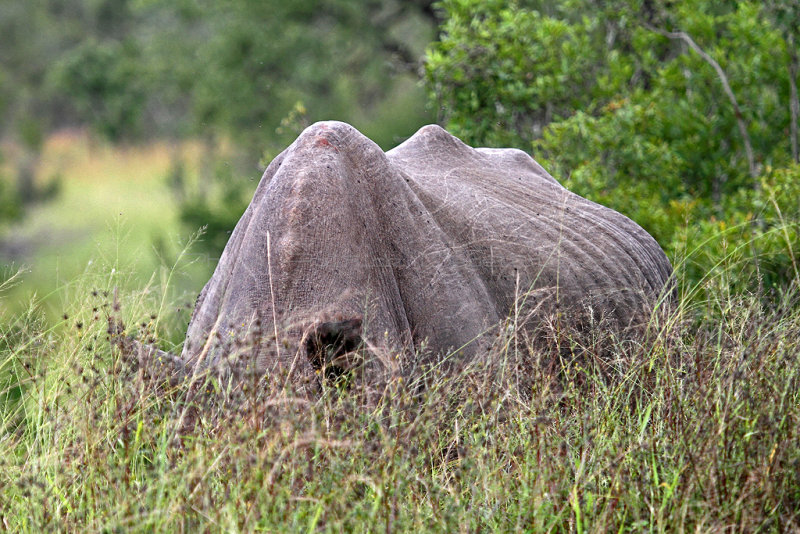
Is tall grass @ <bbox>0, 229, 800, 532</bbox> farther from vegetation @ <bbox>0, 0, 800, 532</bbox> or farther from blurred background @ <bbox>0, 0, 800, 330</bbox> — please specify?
blurred background @ <bbox>0, 0, 800, 330</bbox>

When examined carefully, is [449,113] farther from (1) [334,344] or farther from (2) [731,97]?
(1) [334,344]

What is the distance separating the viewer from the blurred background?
288 inches

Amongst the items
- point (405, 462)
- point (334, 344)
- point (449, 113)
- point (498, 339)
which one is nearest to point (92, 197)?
point (449, 113)

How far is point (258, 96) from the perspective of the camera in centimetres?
1706

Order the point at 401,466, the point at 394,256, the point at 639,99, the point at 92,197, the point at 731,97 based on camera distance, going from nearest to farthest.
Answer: the point at 401,466
the point at 394,256
the point at 731,97
the point at 639,99
the point at 92,197

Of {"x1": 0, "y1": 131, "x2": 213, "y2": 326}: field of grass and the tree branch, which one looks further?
{"x1": 0, "y1": 131, "x2": 213, "y2": 326}: field of grass

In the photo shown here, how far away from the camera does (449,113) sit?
971 cm

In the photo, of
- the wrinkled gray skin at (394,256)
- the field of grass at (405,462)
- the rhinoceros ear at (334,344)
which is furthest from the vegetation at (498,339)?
the wrinkled gray skin at (394,256)

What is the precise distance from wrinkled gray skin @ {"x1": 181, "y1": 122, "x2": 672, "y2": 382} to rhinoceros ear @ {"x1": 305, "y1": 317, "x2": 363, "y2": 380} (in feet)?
0.10

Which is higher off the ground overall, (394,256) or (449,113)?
(394,256)

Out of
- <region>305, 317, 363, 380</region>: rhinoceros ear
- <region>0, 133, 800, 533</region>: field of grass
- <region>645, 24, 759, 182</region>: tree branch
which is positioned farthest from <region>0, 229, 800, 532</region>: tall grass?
<region>645, 24, 759, 182</region>: tree branch

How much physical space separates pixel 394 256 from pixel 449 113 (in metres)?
5.73

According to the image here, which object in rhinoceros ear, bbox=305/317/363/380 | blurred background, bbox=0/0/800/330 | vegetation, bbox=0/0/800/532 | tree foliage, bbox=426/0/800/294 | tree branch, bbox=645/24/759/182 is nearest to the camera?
vegetation, bbox=0/0/800/532

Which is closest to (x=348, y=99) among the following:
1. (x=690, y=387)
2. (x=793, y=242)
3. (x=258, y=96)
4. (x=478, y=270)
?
(x=258, y=96)
